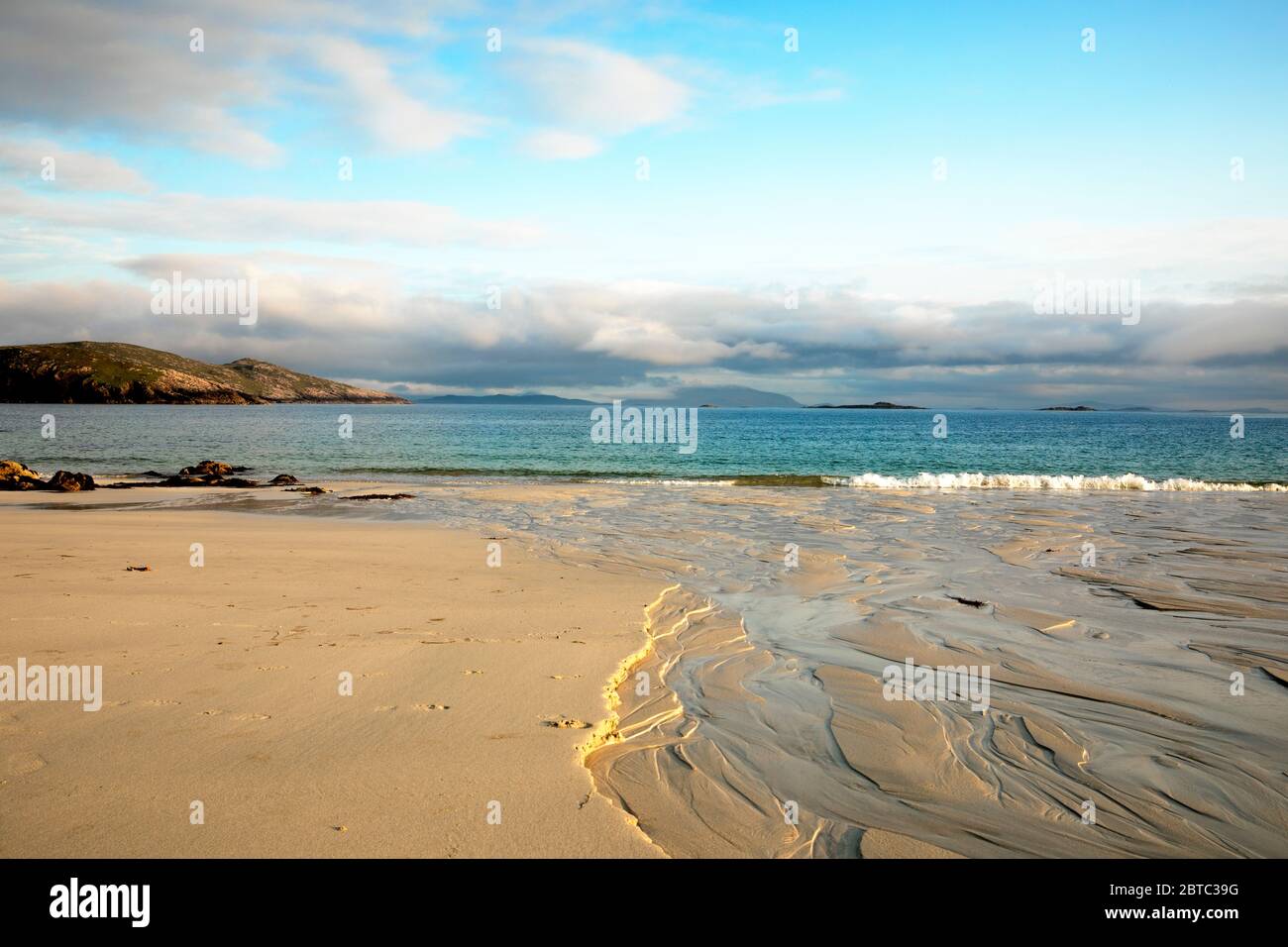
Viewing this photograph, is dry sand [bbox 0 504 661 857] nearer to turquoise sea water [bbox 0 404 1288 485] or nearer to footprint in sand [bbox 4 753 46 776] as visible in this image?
footprint in sand [bbox 4 753 46 776]

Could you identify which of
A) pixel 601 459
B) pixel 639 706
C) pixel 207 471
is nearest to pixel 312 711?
pixel 639 706

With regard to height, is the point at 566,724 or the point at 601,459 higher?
the point at 601,459

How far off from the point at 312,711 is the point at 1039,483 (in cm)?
3786

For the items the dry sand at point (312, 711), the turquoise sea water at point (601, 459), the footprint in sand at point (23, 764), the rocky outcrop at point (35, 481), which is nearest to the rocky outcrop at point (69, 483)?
the rocky outcrop at point (35, 481)

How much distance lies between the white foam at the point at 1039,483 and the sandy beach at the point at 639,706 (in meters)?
21.0

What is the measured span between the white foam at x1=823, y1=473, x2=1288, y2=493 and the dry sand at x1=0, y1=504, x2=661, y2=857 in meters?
26.6

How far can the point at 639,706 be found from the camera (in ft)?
22.5

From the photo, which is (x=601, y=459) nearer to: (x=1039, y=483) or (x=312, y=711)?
(x=1039, y=483)

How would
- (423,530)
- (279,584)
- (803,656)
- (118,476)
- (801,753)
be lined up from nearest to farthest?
(801,753) → (803,656) → (279,584) → (423,530) → (118,476)

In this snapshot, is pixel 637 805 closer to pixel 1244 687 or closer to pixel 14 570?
pixel 1244 687
